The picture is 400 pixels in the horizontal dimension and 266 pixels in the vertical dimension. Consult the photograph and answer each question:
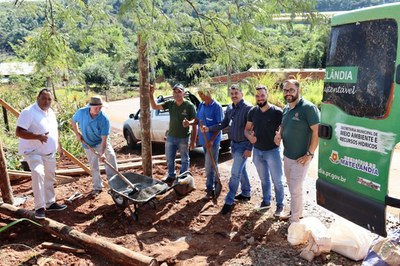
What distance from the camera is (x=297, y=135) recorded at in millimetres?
4438

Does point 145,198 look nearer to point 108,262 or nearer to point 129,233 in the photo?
point 129,233

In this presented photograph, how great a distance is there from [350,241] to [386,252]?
27.9 inches

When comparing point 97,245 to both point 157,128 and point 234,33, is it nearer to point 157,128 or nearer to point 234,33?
point 234,33

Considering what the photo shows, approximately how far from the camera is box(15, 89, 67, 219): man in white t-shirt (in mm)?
4910

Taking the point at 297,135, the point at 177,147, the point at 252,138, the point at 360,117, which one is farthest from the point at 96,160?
the point at 360,117

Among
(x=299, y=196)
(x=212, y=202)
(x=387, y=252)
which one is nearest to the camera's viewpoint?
(x=387, y=252)

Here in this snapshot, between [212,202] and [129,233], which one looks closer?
[129,233]

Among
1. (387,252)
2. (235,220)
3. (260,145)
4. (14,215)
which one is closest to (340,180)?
(387,252)

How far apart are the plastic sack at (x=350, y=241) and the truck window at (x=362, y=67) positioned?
1521 mm

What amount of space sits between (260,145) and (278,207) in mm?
984

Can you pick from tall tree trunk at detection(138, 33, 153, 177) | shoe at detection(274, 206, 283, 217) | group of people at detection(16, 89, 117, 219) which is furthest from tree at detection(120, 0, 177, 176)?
shoe at detection(274, 206, 283, 217)

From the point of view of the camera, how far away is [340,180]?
3.56 metres

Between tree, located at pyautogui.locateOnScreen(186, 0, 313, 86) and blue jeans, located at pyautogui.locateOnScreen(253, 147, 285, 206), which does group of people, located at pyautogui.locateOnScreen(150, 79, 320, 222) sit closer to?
blue jeans, located at pyautogui.locateOnScreen(253, 147, 285, 206)

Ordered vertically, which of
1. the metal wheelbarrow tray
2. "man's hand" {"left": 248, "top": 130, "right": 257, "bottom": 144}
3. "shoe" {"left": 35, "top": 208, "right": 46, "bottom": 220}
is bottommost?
"shoe" {"left": 35, "top": 208, "right": 46, "bottom": 220}
